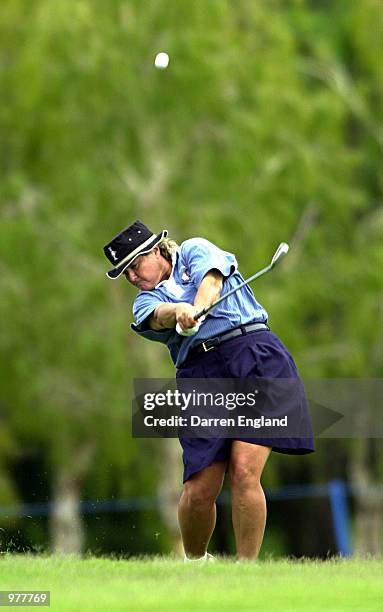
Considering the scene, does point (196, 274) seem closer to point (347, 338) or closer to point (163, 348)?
point (163, 348)

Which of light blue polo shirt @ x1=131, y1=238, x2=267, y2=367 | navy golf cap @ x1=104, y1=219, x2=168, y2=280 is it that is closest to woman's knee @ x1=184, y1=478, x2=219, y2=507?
light blue polo shirt @ x1=131, y1=238, x2=267, y2=367

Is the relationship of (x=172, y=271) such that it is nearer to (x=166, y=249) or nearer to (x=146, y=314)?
(x=166, y=249)

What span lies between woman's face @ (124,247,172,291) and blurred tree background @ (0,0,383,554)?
52.1 feet

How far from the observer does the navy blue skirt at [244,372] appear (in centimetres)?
855

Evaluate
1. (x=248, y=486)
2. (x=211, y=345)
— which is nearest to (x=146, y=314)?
(x=211, y=345)

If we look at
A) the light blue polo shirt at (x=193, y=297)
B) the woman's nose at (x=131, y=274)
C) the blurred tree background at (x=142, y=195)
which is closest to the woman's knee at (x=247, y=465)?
the light blue polo shirt at (x=193, y=297)

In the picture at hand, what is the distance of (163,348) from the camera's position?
25766 mm

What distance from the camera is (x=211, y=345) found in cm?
858

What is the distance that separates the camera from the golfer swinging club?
852cm

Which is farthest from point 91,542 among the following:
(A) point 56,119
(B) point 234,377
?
(B) point 234,377

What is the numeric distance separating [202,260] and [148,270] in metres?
0.38

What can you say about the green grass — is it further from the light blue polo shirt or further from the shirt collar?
the shirt collar

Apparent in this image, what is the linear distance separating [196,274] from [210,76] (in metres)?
17.4

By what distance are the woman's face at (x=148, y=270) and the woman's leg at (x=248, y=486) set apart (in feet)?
3.38
